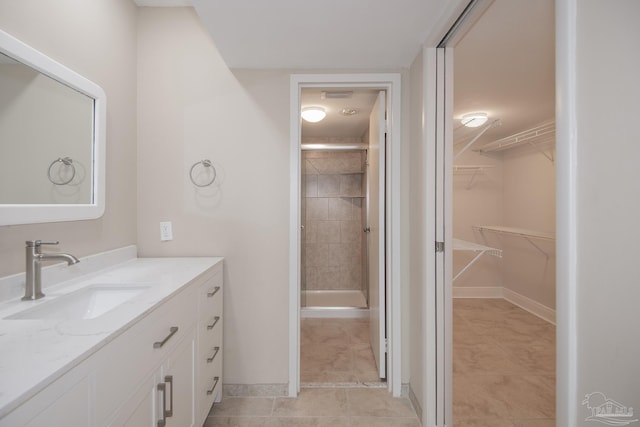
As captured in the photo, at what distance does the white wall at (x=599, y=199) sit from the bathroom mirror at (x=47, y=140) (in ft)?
5.74

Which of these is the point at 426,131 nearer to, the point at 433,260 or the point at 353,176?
the point at 433,260

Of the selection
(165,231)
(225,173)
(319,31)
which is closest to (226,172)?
(225,173)

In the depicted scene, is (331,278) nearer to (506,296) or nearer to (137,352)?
(506,296)

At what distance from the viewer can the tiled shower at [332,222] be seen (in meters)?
4.29

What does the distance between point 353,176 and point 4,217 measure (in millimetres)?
3680

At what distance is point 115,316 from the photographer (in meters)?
0.90

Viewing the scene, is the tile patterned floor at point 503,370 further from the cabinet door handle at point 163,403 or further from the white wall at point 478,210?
the cabinet door handle at point 163,403

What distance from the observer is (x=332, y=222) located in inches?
171

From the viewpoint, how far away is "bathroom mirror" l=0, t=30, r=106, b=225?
107 centimetres

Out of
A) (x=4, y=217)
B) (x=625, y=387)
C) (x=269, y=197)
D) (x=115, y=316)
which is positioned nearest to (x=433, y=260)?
(x=625, y=387)

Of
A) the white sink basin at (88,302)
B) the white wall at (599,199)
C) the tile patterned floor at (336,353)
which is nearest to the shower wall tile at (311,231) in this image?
the tile patterned floor at (336,353)

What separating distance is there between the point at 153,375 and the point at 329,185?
3505mm

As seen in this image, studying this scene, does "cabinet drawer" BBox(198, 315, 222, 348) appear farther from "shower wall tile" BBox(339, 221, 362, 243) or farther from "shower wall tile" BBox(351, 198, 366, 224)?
"shower wall tile" BBox(351, 198, 366, 224)

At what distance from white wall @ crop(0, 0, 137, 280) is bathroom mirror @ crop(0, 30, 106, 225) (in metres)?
0.08
